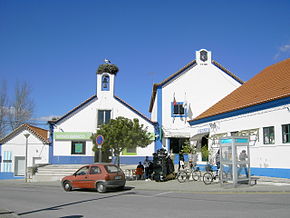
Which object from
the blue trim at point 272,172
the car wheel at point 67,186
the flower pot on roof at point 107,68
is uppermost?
the flower pot on roof at point 107,68

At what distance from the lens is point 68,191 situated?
18.1 m

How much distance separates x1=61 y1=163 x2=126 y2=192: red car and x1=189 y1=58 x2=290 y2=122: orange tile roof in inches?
385

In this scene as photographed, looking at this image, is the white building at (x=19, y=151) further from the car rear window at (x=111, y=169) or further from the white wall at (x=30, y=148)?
the car rear window at (x=111, y=169)

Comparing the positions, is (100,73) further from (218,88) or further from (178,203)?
(178,203)

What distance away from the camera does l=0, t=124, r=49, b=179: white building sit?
3262 centimetres

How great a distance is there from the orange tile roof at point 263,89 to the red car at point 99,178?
977 centimetres

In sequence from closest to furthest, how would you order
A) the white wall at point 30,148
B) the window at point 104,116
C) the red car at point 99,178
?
the red car at point 99,178 < the white wall at point 30,148 < the window at point 104,116

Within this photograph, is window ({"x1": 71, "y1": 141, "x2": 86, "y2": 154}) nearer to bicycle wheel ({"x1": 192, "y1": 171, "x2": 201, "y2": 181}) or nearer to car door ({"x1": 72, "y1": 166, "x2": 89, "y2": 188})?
car door ({"x1": 72, "y1": 166, "x2": 89, "y2": 188})

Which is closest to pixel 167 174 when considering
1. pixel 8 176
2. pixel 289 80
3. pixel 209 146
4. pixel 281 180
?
pixel 209 146

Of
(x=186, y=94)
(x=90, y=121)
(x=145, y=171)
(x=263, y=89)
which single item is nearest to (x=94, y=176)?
(x=145, y=171)

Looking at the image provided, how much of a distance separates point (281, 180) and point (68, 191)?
11418 mm

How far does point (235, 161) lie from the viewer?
1612 cm

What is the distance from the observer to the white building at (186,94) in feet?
103

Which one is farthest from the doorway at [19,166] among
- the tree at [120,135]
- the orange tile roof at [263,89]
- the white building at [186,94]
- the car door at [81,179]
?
the orange tile roof at [263,89]
